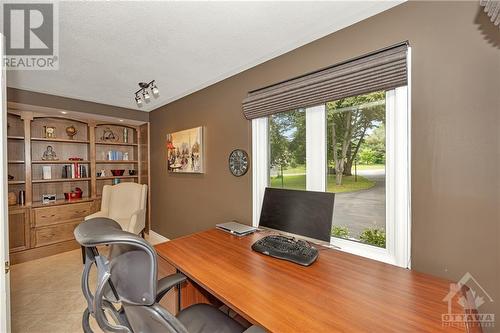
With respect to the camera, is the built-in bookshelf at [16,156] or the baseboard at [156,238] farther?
the baseboard at [156,238]

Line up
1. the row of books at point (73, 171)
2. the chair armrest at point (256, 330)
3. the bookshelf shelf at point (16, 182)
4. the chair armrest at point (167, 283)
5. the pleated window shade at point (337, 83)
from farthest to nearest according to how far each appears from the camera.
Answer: the row of books at point (73, 171)
the bookshelf shelf at point (16, 182)
the pleated window shade at point (337, 83)
the chair armrest at point (167, 283)
the chair armrest at point (256, 330)

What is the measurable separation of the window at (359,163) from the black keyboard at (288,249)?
363mm

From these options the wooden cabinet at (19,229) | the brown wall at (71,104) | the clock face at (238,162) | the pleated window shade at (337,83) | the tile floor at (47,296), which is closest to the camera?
the pleated window shade at (337,83)

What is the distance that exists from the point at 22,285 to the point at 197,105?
2880 millimetres

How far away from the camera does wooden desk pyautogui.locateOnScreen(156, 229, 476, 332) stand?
2.89 ft

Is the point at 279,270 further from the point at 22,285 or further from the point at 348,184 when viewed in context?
the point at 22,285

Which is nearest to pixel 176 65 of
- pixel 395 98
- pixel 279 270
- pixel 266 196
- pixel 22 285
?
pixel 266 196

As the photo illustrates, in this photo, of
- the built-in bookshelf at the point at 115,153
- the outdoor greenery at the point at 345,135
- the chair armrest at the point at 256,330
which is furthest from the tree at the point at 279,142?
the built-in bookshelf at the point at 115,153

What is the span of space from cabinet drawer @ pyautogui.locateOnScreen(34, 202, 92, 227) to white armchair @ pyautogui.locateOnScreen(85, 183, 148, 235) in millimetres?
218

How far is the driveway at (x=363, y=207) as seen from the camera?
61.2 inches

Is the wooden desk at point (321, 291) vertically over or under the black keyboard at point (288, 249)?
under

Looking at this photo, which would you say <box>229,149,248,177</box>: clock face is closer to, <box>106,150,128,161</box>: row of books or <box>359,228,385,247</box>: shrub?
<box>359,228,385,247</box>: shrub

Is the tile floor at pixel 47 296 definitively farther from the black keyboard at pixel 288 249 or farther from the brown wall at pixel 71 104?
the brown wall at pixel 71 104

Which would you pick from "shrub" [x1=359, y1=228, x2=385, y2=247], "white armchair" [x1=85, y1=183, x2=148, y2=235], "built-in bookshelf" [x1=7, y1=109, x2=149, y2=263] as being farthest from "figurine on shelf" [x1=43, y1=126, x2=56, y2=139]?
"shrub" [x1=359, y1=228, x2=385, y2=247]
